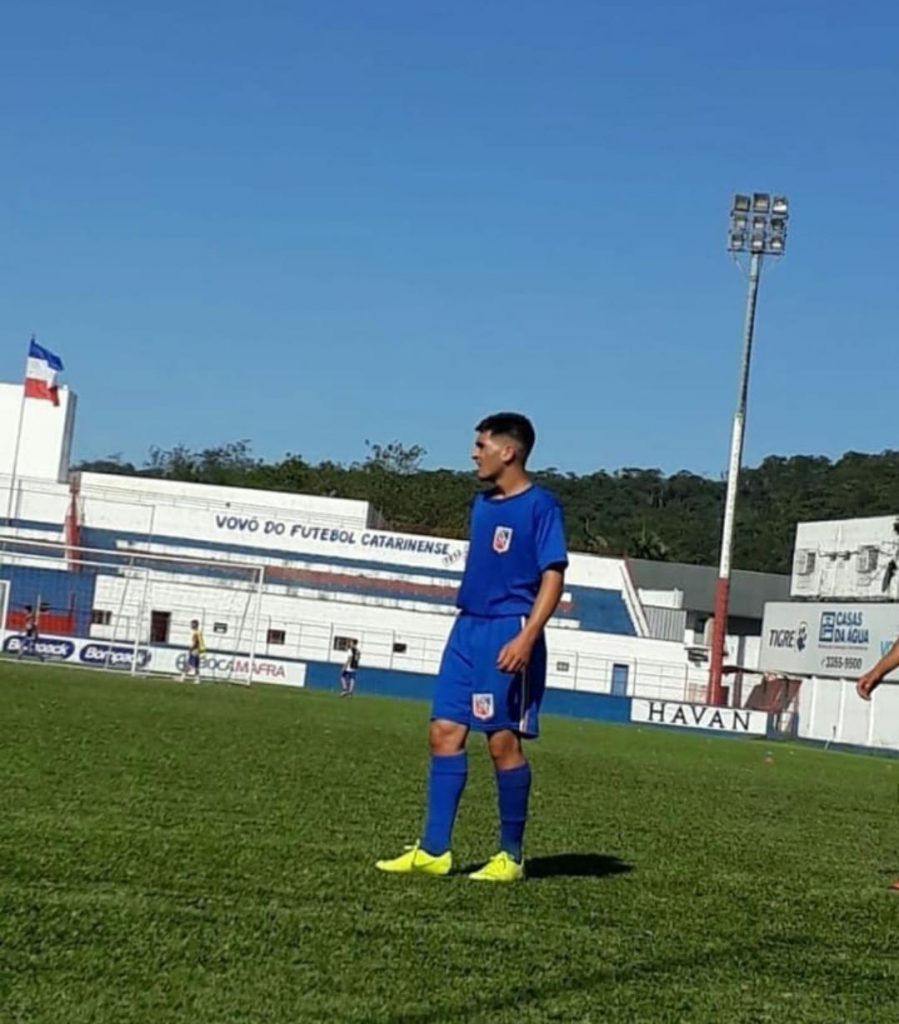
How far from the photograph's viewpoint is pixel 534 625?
6.46 m

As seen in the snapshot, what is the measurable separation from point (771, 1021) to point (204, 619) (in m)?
50.2

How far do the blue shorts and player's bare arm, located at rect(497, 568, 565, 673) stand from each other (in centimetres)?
8

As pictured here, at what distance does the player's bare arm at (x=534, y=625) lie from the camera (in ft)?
20.8

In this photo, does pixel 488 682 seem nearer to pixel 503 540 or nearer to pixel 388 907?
pixel 503 540

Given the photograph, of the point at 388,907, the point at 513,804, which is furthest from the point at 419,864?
the point at 388,907

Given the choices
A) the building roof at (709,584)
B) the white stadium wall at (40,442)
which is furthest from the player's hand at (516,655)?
the building roof at (709,584)

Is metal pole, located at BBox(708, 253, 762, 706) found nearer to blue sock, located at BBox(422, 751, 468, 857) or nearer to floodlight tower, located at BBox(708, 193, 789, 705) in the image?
floodlight tower, located at BBox(708, 193, 789, 705)

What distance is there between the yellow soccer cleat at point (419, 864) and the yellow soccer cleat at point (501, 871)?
0.12m

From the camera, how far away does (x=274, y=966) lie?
14.5 feet

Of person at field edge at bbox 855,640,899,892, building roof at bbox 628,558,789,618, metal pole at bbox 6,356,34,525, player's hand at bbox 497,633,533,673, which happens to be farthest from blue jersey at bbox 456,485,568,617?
building roof at bbox 628,558,789,618

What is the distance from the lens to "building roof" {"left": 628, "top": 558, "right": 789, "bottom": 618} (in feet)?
301

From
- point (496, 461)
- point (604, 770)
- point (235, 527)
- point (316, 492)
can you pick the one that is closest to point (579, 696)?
point (235, 527)

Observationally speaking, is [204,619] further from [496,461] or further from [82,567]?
[496,461]

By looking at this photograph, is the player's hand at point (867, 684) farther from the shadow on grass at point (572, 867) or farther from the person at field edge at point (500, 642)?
the person at field edge at point (500, 642)
